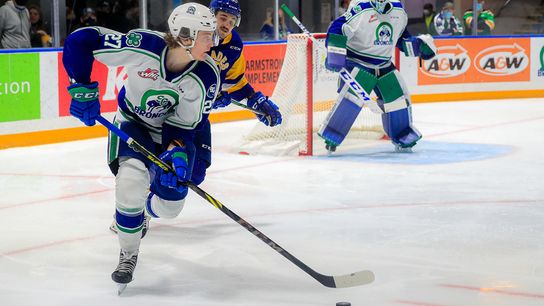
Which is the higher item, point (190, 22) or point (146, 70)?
point (190, 22)

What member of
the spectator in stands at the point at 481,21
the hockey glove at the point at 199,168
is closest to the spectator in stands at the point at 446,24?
the spectator in stands at the point at 481,21

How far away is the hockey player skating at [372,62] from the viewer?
6.60 meters

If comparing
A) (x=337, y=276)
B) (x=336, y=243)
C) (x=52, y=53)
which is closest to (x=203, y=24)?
(x=337, y=276)

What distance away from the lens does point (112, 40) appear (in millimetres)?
3354

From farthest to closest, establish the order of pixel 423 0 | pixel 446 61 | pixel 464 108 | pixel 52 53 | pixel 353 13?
pixel 423 0 → pixel 446 61 → pixel 464 108 → pixel 52 53 → pixel 353 13

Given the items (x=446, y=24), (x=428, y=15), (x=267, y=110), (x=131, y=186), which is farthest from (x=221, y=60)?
(x=428, y=15)

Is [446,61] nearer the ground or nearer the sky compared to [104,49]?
nearer the ground

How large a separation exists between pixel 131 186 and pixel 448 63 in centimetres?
761

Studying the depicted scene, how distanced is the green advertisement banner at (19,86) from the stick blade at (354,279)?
4186 mm

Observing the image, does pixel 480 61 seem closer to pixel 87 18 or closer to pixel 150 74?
pixel 87 18

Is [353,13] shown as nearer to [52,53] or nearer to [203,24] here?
[52,53]

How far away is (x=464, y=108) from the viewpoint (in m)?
9.74

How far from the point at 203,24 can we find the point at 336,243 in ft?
4.01

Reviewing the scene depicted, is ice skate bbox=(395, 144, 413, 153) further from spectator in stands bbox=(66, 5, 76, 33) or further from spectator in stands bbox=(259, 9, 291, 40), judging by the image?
spectator in stands bbox=(259, 9, 291, 40)
